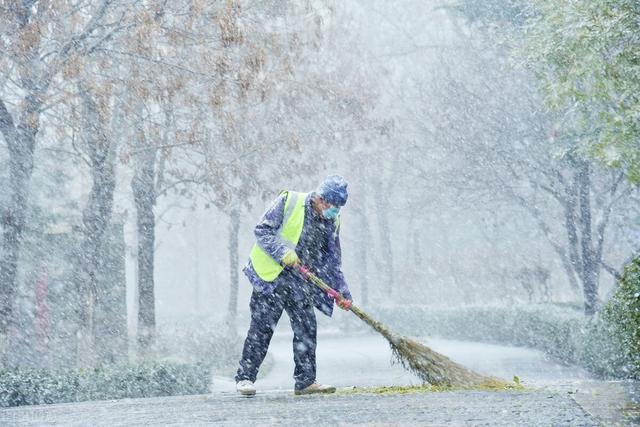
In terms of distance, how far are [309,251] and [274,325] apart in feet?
1.97

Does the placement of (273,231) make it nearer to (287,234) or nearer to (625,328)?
(287,234)

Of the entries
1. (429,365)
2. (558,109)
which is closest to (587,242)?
(558,109)

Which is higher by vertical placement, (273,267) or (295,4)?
(295,4)

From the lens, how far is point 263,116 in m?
22.4

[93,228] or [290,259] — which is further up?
[93,228]

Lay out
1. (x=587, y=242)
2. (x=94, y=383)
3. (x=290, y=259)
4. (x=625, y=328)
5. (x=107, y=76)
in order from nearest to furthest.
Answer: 1. (x=290, y=259)
2. (x=625, y=328)
3. (x=94, y=383)
4. (x=107, y=76)
5. (x=587, y=242)

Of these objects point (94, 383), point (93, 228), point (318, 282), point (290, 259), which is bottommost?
point (94, 383)

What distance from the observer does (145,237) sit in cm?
1711

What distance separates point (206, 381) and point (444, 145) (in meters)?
12.9

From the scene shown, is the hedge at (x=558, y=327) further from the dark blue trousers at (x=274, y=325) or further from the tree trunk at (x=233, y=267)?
the tree trunk at (x=233, y=267)

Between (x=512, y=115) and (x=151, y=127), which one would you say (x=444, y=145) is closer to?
(x=512, y=115)

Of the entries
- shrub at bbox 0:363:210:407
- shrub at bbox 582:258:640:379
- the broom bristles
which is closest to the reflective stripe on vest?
the broom bristles

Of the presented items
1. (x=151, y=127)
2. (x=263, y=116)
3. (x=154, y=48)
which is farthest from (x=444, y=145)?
(x=154, y=48)

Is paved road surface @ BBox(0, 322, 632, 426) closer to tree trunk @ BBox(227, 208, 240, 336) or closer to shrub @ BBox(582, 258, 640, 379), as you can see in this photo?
shrub @ BBox(582, 258, 640, 379)
